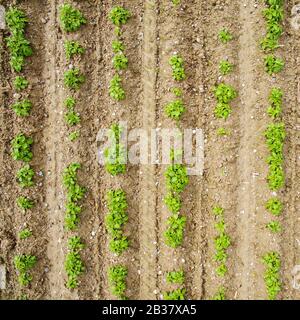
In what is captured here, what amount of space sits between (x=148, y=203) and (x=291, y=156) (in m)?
1.82

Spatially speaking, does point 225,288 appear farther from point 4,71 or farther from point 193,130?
point 4,71

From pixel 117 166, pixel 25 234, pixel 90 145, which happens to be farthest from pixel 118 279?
pixel 90 145

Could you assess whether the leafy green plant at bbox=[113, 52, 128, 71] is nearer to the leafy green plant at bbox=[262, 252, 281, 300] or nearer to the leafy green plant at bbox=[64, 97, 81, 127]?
the leafy green plant at bbox=[64, 97, 81, 127]

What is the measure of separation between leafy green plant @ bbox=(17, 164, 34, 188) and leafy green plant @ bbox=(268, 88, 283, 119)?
2.96 m

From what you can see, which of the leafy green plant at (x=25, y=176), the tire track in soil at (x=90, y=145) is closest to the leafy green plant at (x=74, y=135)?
the tire track in soil at (x=90, y=145)

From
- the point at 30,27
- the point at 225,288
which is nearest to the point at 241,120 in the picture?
the point at 225,288

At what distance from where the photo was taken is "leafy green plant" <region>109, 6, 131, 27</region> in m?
4.29

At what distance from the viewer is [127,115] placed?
4.36 metres

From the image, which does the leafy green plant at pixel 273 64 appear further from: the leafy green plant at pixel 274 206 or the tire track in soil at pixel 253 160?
the leafy green plant at pixel 274 206

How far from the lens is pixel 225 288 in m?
4.38

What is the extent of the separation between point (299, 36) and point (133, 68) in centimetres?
203

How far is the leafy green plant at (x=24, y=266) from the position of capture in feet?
14.2

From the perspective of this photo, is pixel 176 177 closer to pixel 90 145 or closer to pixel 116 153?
pixel 116 153

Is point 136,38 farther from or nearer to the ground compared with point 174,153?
farther from the ground
